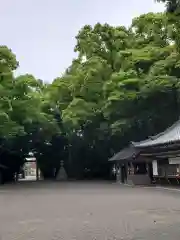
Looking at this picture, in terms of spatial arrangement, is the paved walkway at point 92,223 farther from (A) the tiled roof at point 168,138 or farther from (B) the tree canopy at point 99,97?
(B) the tree canopy at point 99,97

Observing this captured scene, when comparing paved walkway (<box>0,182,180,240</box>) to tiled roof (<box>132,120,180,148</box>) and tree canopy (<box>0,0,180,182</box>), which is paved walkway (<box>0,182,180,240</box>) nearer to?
tiled roof (<box>132,120,180,148</box>)

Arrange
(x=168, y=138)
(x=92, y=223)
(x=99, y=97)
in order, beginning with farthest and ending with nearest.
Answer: (x=99, y=97) → (x=168, y=138) → (x=92, y=223)

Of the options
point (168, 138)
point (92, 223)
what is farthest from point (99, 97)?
point (92, 223)

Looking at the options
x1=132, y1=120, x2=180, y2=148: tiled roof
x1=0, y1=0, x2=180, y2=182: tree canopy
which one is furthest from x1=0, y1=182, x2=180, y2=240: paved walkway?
x1=0, y1=0, x2=180, y2=182: tree canopy

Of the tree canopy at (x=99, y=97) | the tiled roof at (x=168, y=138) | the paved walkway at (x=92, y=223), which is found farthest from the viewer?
the tree canopy at (x=99, y=97)

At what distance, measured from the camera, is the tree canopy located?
3347 centimetres

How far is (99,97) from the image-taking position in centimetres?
3988

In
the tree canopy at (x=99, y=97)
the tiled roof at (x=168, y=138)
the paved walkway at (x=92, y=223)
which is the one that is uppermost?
the tree canopy at (x=99, y=97)

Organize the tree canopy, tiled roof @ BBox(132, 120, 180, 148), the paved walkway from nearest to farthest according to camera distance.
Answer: the paved walkway < tiled roof @ BBox(132, 120, 180, 148) < the tree canopy

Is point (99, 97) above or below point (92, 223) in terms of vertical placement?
above

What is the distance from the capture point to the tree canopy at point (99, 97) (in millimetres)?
33469

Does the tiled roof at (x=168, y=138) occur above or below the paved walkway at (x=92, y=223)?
above

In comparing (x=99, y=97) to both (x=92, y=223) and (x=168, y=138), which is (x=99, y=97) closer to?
(x=168, y=138)

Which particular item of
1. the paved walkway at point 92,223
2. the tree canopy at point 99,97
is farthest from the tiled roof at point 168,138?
the paved walkway at point 92,223
